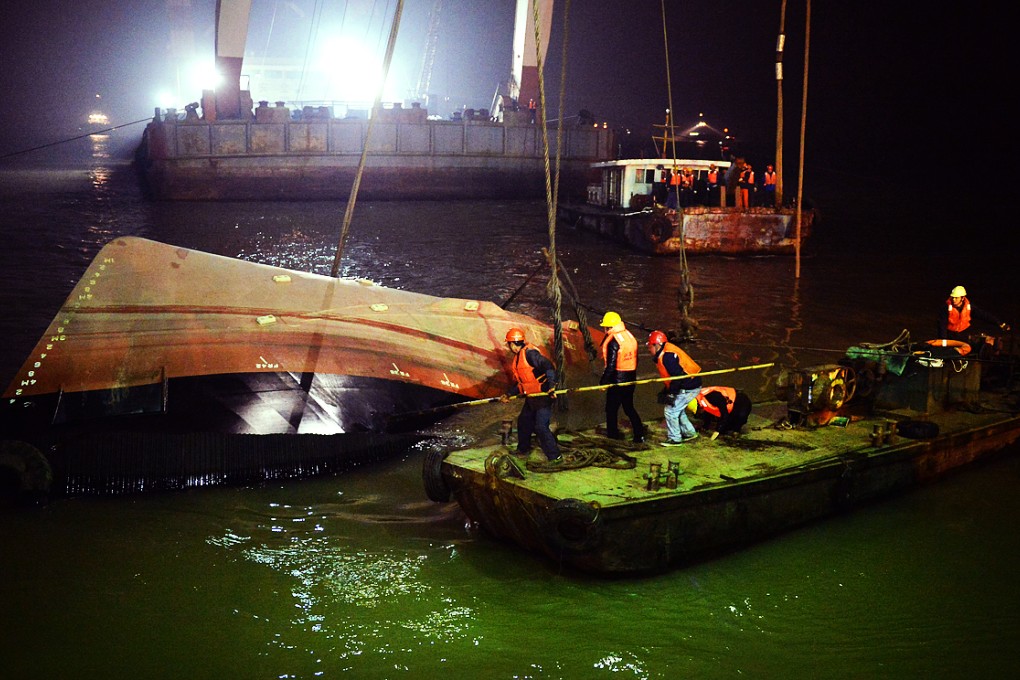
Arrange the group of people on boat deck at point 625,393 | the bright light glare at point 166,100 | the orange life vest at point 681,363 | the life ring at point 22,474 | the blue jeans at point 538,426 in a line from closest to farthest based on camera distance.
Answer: the blue jeans at point 538,426 < the group of people on boat deck at point 625,393 < the life ring at point 22,474 < the orange life vest at point 681,363 < the bright light glare at point 166,100

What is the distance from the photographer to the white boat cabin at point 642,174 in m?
28.8

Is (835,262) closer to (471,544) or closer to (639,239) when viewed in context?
(639,239)

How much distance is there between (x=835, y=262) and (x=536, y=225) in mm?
11915

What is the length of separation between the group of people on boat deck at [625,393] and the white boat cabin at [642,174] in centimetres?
2053

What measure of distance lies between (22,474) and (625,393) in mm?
5893

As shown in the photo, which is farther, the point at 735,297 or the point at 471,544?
the point at 735,297

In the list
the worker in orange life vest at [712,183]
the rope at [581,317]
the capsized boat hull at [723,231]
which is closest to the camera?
the rope at [581,317]

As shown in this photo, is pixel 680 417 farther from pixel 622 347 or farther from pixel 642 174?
pixel 642 174

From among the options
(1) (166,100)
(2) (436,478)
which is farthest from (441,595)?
(1) (166,100)

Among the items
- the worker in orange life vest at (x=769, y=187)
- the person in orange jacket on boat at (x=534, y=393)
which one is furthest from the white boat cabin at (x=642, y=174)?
the person in orange jacket on boat at (x=534, y=393)

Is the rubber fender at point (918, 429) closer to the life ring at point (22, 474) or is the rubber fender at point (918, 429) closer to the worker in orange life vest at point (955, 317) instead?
the worker in orange life vest at point (955, 317)

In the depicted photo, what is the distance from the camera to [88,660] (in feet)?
19.2

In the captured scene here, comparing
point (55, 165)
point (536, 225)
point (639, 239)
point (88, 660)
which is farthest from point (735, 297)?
point (55, 165)

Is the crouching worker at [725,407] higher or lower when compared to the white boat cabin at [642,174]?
lower
